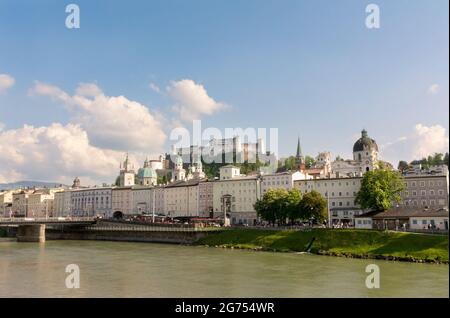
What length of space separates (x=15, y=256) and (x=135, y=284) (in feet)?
98.2

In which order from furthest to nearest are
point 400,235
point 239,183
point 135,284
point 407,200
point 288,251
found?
point 239,183 < point 407,200 < point 288,251 < point 400,235 < point 135,284

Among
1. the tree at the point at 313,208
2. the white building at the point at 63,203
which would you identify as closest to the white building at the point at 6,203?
the white building at the point at 63,203

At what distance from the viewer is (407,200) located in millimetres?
88188

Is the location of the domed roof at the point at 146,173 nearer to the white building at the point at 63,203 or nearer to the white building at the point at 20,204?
the white building at the point at 63,203

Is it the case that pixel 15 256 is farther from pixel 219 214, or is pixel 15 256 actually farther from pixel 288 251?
pixel 219 214

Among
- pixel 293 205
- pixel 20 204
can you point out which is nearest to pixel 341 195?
pixel 293 205

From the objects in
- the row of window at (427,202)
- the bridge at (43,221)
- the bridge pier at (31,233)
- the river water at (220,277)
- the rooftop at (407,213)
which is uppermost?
the row of window at (427,202)

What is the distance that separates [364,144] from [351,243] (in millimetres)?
56437

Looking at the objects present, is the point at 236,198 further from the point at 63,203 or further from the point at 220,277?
the point at 63,203

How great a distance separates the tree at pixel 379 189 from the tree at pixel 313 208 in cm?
586

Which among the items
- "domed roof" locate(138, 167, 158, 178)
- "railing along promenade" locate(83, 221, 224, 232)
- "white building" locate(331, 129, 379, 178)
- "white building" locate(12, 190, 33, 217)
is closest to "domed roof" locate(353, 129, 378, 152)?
"white building" locate(331, 129, 379, 178)

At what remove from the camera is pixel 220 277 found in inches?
1592

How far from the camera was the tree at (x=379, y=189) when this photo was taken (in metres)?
72.2
